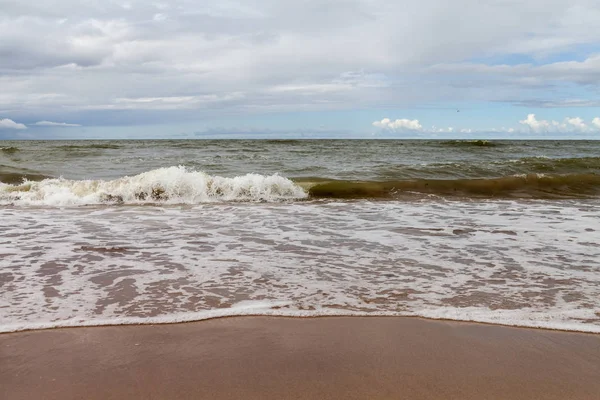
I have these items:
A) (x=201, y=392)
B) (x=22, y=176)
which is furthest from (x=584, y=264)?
(x=22, y=176)

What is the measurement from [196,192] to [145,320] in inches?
307

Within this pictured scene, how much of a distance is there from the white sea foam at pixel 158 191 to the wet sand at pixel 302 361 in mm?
7563

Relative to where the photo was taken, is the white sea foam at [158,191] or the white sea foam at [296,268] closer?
the white sea foam at [296,268]

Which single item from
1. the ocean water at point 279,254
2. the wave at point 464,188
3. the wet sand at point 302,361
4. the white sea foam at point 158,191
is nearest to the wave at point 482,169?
the wave at point 464,188

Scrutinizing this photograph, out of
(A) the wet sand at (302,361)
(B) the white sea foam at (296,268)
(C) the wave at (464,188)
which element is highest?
(C) the wave at (464,188)

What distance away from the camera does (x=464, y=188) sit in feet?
42.6

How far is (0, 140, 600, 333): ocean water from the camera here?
3.77 m

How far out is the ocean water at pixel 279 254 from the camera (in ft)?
12.4

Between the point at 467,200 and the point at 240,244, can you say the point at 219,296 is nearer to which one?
the point at 240,244

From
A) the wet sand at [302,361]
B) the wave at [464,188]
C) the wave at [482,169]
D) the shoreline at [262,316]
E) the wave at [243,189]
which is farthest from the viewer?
the wave at [482,169]

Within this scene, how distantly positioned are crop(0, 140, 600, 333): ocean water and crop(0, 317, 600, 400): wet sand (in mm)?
236

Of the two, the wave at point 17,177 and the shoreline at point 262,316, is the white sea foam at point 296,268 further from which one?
the wave at point 17,177

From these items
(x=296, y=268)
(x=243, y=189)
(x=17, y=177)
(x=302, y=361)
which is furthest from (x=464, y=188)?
(x=17, y=177)

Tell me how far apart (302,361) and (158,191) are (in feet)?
29.2
